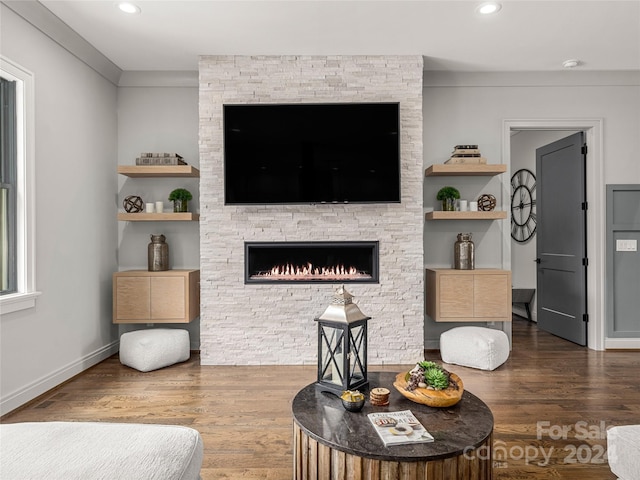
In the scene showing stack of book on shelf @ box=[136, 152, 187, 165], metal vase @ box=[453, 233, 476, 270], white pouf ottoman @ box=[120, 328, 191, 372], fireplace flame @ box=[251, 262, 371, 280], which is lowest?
white pouf ottoman @ box=[120, 328, 191, 372]

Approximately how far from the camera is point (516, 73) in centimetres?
423

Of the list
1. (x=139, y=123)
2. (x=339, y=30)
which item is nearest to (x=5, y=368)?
(x=139, y=123)

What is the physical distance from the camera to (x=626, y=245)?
4.23 m

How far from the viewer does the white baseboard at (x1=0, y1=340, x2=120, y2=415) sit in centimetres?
273

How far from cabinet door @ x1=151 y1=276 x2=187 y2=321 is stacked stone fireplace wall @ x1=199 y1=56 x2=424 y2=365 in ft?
0.70

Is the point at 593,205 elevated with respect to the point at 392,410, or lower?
elevated

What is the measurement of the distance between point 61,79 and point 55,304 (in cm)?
177

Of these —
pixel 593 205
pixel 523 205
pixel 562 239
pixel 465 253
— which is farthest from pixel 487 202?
pixel 523 205

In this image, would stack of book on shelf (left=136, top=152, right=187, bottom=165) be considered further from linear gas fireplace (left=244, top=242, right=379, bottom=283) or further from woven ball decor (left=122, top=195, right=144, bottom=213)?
linear gas fireplace (left=244, top=242, right=379, bottom=283)

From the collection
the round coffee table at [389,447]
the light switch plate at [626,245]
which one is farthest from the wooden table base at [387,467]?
the light switch plate at [626,245]

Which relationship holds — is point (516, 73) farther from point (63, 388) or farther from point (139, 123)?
A: point (63, 388)

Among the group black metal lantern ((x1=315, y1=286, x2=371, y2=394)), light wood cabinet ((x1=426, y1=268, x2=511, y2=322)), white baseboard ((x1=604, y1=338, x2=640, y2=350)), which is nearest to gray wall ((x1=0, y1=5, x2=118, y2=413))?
black metal lantern ((x1=315, y1=286, x2=371, y2=394))

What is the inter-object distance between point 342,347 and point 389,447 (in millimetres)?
514

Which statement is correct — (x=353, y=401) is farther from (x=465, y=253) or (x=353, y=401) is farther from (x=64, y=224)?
(x=64, y=224)
